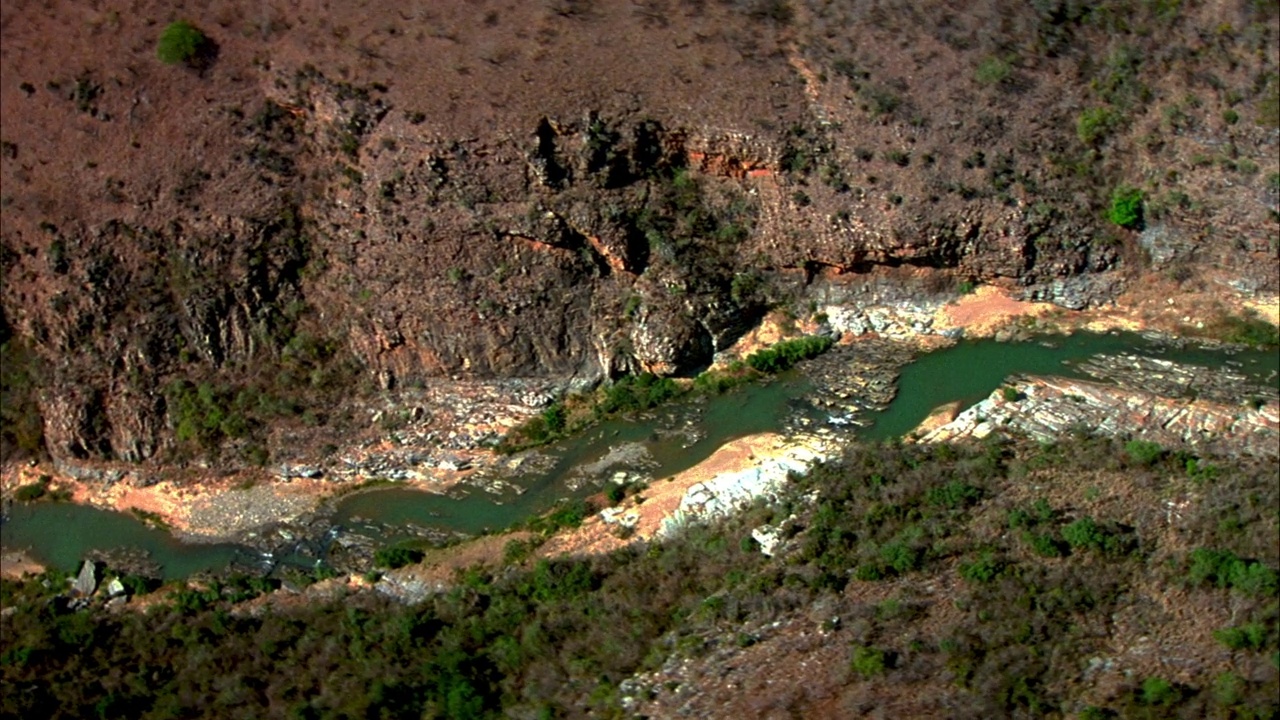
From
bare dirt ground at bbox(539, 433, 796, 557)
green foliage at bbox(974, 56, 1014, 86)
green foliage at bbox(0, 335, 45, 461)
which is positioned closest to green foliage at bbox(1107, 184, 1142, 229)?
green foliage at bbox(974, 56, 1014, 86)

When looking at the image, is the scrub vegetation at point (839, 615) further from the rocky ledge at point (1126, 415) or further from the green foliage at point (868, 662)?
the rocky ledge at point (1126, 415)

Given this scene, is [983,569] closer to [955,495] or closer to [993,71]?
[955,495]

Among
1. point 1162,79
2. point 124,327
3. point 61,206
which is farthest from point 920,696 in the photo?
point 61,206

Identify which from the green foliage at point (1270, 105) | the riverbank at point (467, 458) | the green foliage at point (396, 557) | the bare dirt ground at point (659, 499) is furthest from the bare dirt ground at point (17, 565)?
the green foliage at point (1270, 105)

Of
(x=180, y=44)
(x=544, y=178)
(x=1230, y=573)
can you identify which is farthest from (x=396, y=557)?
(x=1230, y=573)

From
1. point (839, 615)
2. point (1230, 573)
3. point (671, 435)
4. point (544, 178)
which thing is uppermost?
point (544, 178)

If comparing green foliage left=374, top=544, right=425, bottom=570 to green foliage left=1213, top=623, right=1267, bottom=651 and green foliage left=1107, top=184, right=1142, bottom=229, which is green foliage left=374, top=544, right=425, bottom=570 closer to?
green foliage left=1213, top=623, right=1267, bottom=651
